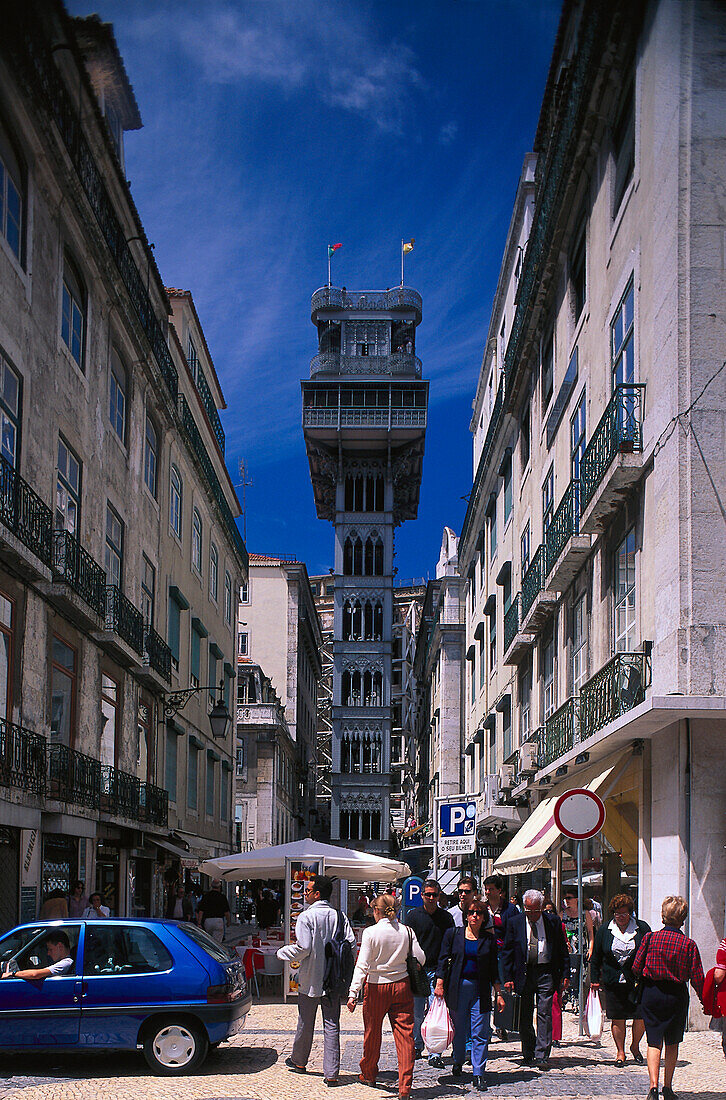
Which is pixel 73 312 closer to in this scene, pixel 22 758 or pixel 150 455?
pixel 150 455

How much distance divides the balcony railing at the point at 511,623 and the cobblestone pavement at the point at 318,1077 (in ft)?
49.3

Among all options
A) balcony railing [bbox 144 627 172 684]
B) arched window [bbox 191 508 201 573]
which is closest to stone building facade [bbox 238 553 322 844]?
arched window [bbox 191 508 201 573]

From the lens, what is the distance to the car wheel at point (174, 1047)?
36.3 feet

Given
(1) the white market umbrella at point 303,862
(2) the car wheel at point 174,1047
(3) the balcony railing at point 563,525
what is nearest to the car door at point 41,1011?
(2) the car wheel at point 174,1047

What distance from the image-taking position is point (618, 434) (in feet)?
54.1

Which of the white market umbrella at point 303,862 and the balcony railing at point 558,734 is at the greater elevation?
the balcony railing at point 558,734

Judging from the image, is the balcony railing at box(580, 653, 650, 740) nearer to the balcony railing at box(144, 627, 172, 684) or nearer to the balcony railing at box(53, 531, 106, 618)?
the balcony railing at box(53, 531, 106, 618)

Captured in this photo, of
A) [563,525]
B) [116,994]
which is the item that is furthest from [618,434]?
[116,994]

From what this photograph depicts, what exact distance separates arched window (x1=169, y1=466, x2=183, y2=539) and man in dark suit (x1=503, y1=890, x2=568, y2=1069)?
21.0 meters

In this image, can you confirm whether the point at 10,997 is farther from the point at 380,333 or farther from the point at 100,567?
the point at 380,333

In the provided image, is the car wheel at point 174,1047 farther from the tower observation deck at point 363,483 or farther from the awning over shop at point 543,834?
the tower observation deck at point 363,483

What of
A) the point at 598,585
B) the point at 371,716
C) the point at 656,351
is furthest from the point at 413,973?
the point at 371,716

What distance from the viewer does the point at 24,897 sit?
1783 centimetres

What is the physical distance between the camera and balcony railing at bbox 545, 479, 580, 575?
67.3ft
